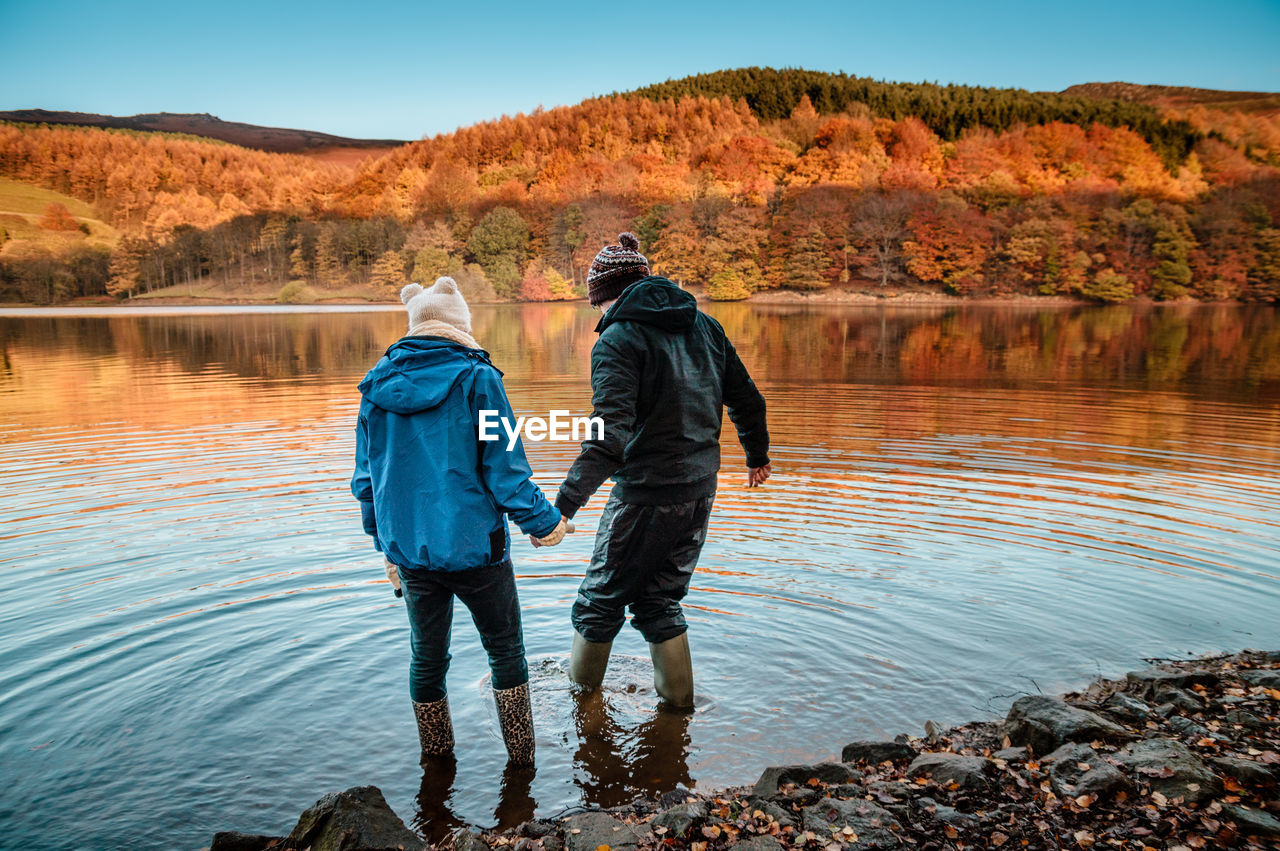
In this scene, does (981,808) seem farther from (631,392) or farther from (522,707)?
(631,392)

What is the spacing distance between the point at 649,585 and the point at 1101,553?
A: 5.27 m

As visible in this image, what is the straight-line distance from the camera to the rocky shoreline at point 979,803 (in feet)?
10.2

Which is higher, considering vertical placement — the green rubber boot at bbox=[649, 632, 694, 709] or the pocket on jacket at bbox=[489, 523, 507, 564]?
the pocket on jacket at bbox=[489, 523, 507, 564]

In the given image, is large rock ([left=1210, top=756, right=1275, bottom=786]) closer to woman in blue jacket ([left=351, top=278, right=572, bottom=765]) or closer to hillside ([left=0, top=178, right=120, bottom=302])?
woman in blue jacket ([left=351, top=278, right=572, bottom=765])

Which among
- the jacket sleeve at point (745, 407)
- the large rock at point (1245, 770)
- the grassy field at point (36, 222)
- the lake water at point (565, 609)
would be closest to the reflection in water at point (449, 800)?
the lake water at point (565, 609)

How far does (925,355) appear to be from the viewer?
27906 millimetres

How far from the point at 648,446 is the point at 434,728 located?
179 cm

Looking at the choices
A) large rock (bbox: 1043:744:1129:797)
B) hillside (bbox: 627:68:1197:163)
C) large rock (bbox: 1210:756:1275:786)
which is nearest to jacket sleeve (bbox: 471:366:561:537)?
large rock (bbox: 1043:744:1129:797)

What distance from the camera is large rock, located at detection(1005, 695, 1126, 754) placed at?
3.85m

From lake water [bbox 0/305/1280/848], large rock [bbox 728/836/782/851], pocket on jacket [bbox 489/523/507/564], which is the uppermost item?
pocket on jacket [bbox 489/523/507/564]

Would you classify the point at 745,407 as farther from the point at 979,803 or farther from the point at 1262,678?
the point at 1262,678

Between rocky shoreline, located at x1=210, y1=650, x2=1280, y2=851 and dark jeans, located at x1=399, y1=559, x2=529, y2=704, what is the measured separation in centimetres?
57

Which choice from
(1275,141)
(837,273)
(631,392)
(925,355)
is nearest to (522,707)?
(631,392)

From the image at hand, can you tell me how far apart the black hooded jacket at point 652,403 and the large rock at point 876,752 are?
1.50m
